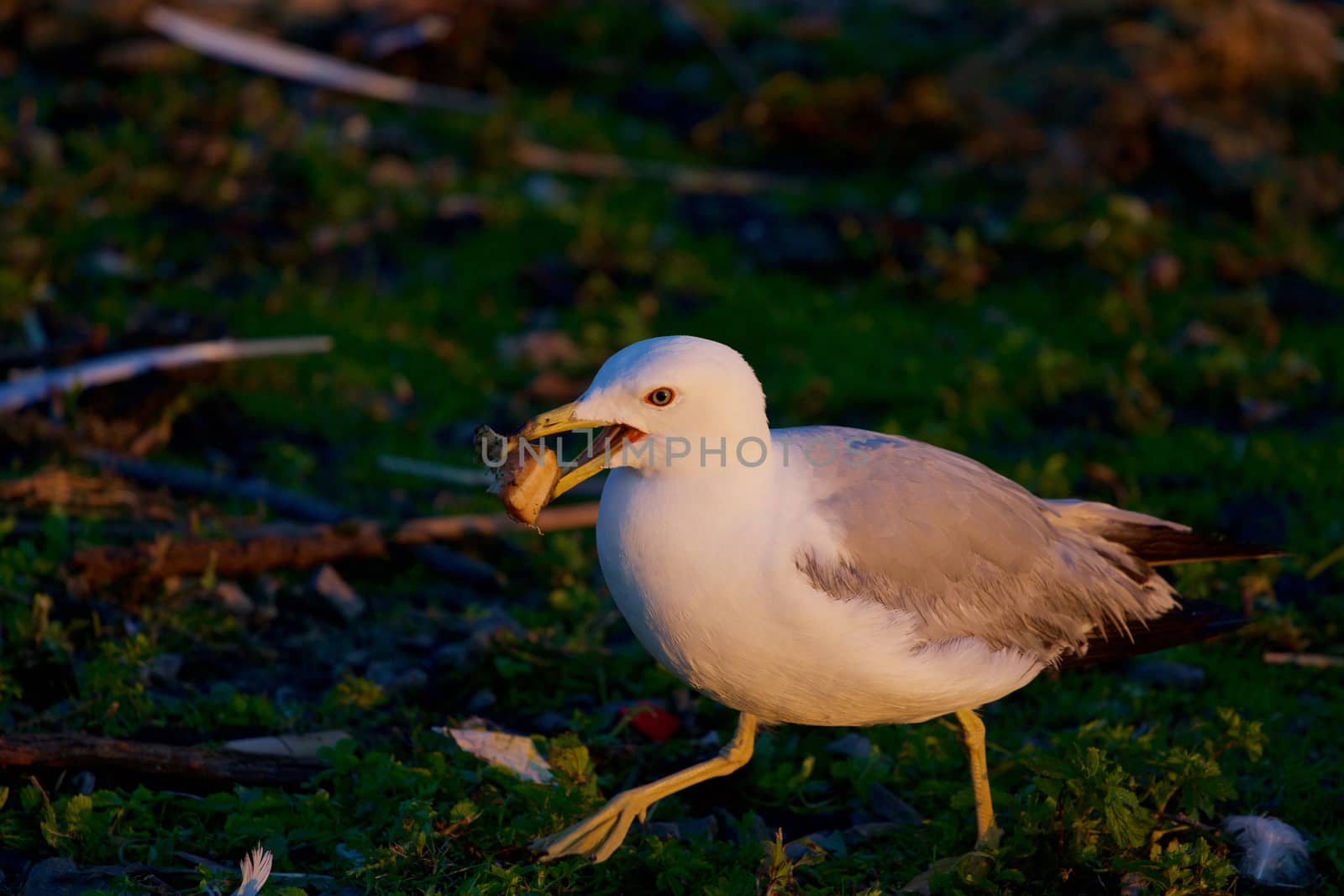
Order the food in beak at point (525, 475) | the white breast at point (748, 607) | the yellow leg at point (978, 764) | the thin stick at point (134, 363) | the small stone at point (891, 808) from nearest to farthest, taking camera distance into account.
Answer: the white breast at point (748, 607) < the food in beak at point (525, 475) < the yellow leg at point (978, 764) < the small stone at point (891, 808) < the thin stick at point (134, 363)

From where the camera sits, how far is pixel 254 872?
11.9ft

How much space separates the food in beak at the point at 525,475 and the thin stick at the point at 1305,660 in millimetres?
2830

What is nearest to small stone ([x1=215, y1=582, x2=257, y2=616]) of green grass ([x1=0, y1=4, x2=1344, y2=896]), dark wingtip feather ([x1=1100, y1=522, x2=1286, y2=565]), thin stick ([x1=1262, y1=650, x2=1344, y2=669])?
green grass ([x1=0, y1=4, x2=1344, y2=896])

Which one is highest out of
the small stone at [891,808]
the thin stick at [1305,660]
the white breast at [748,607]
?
the white breast at [748,607]

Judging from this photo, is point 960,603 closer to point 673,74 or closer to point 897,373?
point 897,373

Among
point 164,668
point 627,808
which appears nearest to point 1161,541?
point 627,808

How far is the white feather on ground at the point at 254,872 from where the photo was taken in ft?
11.7

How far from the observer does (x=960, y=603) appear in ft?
13.3

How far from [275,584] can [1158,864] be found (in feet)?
Answer: 10.6

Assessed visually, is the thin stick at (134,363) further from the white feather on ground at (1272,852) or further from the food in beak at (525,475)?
the white feather on ground at (1272,852)

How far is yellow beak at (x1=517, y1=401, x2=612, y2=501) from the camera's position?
3.78m

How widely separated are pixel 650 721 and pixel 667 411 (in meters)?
1.36

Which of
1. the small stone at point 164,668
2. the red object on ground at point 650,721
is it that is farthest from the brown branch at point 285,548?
the red object on ground at point 650,721

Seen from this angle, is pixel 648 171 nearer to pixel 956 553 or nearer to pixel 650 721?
pixel 650 721
